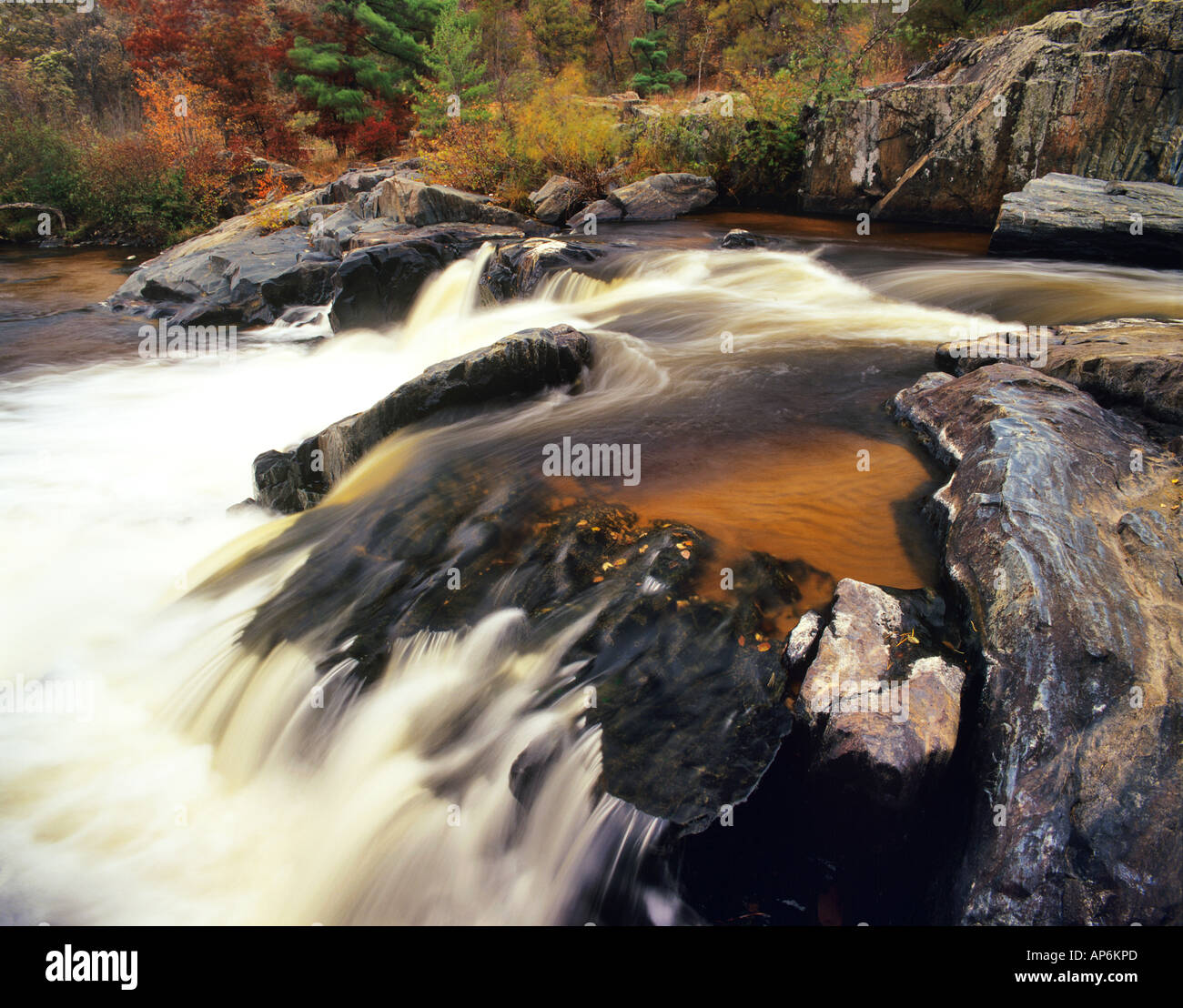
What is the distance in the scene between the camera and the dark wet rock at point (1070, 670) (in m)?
2.64

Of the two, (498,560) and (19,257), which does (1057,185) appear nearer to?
(498,560)

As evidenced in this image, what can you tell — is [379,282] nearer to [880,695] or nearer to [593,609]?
[593,609]

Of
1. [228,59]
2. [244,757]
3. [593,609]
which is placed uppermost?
[228,59]

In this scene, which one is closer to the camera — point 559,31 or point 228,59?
point 228,59

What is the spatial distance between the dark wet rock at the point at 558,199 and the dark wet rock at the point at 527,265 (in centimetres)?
387

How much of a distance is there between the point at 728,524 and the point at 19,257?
72.1 ft

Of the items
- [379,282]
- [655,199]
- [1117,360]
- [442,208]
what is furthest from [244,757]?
[655,199]

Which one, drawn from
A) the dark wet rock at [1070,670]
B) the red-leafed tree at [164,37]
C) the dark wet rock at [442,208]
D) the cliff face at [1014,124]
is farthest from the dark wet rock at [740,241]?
the red-leafed tree at [164,37]

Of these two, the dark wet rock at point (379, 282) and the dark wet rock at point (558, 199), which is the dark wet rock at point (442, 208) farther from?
the dark wet rock at point (379, 282)

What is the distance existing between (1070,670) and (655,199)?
47.9 ft

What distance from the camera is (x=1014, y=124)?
12609 millimetres

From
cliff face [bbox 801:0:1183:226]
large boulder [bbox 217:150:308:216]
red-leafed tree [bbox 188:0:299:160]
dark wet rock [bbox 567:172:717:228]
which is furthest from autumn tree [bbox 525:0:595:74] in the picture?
cliff face [bbox 801:0:1183:226]
